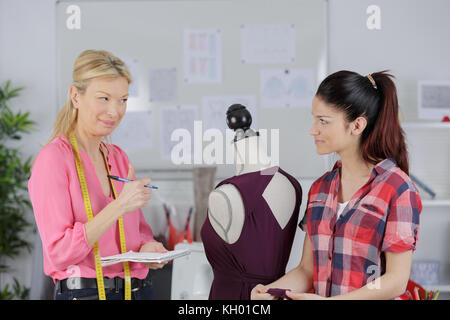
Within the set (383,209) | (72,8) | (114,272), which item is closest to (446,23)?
(383,209)

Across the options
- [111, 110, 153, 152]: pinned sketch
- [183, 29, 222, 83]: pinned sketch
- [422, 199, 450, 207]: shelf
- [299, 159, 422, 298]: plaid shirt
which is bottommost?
[422, 199, 450, 207]: shelf

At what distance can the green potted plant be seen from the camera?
225 centimetres

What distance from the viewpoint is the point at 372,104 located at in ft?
2.64

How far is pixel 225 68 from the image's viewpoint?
2.12 m

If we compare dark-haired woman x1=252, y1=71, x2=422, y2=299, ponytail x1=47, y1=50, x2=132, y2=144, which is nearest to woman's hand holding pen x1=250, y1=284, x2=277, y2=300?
dark-haired woman x1=252, y1=71, x2=422, y2=299

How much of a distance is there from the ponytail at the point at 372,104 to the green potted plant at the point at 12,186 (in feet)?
6.23

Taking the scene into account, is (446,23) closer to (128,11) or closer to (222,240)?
(222,240)

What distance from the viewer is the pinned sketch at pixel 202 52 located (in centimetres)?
209

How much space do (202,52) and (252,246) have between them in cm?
161

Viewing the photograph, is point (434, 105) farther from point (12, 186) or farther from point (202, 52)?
point (12, 186)

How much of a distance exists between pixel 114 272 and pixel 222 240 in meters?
0.27

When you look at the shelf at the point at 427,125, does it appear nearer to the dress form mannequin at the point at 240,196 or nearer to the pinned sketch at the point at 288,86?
the pinned sketch at the point at 288,86

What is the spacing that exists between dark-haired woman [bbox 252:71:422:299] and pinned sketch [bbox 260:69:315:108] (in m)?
0.08

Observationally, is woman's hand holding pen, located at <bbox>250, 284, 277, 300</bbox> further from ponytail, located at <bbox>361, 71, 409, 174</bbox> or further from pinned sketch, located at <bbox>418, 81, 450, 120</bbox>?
pinned sketch, located at <bbox>418, 81, 450, 120</bbox>
